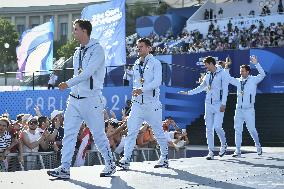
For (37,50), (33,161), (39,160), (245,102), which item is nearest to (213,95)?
(245,102)

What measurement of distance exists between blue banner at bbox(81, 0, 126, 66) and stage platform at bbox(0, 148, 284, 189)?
9.73m

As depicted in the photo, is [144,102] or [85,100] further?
[144,102]

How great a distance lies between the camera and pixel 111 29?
1916 cm

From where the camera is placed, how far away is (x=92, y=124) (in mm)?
7195

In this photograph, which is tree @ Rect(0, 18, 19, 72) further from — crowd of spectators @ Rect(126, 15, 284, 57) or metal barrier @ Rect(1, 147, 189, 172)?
metal barrier @ Rect(1, 147, 189, 172)

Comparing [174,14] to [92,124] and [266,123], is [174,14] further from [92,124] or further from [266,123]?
[92,124]

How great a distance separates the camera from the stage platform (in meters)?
6.55

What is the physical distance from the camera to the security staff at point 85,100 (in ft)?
23.4

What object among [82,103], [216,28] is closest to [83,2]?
[216,28]

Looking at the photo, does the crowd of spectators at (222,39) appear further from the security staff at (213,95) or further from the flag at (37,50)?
the security staff at (213,95)

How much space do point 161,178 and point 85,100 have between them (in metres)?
1.56

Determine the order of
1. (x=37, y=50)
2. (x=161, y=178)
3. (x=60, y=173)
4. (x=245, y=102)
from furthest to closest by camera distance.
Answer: (x=37, y=50), (x=245, y=102), (x=161, y=178), (x=60, y=173)

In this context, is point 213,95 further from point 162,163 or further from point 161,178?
point 161,178

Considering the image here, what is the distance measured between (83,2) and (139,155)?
7341 centimetres
